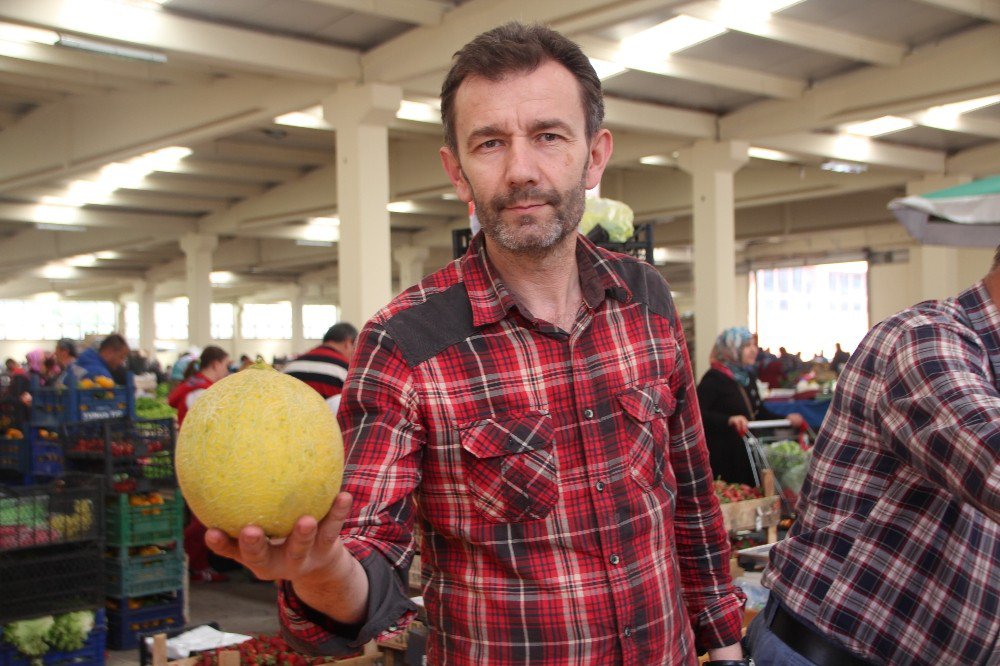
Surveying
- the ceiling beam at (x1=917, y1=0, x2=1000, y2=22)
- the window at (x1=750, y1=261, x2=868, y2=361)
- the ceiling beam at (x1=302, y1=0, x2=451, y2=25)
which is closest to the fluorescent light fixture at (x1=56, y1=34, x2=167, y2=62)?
the ceiling beam at (x1=302, y1=0, x2=451, y2=25)

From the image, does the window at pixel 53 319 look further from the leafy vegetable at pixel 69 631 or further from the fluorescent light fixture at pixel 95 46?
the leafy vegetable at pixel 69 631

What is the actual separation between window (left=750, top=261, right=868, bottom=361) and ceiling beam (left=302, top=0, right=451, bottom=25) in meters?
21.2

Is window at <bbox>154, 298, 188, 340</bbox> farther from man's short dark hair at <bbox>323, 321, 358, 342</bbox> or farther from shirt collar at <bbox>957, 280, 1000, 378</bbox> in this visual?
shirt collar at <bbox>957, 280, 1000, 378</bbox>

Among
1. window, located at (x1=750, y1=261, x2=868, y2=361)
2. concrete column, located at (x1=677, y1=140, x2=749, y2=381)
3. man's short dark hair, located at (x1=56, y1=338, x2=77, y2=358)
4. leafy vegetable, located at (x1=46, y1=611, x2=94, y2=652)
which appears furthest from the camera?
window, located at (x1=750, y1=261, x2=868, y2=361)

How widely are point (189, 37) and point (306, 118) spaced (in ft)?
9.57

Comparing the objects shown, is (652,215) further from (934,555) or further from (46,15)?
(934,555)

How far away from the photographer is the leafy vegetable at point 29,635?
14.8ft

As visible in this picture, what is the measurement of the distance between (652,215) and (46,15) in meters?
11.5

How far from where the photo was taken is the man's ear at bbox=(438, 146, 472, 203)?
1438mm

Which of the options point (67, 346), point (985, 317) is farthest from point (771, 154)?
point (985, 317)

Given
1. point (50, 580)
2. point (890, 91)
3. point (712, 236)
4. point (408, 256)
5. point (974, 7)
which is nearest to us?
point (50, 580)

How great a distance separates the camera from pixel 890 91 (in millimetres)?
10672

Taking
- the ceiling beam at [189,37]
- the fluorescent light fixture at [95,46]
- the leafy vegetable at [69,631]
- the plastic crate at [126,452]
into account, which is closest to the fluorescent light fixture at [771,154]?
the ceiling beam at [189,37]

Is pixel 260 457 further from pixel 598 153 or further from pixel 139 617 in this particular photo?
pixel 139 617
